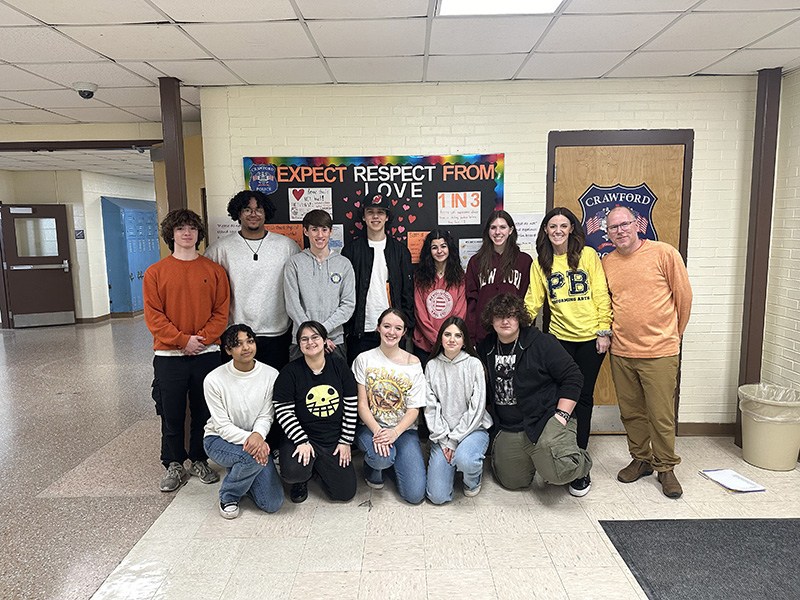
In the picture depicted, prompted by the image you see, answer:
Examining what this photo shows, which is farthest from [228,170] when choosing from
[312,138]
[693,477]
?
[693,477]

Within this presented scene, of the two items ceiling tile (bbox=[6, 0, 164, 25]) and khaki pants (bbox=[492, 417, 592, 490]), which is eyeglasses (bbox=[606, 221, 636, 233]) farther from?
ceiling tile (bbox=[6, 0, 164, 25])

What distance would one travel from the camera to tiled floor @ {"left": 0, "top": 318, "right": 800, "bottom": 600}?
7.61 ft

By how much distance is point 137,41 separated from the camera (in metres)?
2.91

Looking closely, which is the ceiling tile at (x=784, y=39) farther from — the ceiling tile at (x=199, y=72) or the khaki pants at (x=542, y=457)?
the ceiling tile at (x=199, y=72)

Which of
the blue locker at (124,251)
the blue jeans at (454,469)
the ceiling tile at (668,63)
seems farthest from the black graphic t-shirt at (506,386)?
the blue locker at (124,251)

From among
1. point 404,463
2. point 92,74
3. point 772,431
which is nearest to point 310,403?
point 404,463

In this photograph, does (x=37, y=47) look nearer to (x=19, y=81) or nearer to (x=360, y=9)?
(x=19, y=81)

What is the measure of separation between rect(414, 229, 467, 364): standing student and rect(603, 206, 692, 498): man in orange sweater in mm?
924

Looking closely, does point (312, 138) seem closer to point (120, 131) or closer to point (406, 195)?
point (406, 195)

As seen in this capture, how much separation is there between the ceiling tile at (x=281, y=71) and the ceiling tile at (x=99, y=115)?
1.76 m

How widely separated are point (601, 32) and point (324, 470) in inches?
110

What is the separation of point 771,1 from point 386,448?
2.88 metres

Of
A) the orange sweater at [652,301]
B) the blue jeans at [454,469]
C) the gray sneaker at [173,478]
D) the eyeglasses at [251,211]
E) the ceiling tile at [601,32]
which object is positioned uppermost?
the ceiling tile at [601,32]

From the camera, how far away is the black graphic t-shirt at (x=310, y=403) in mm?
2967
